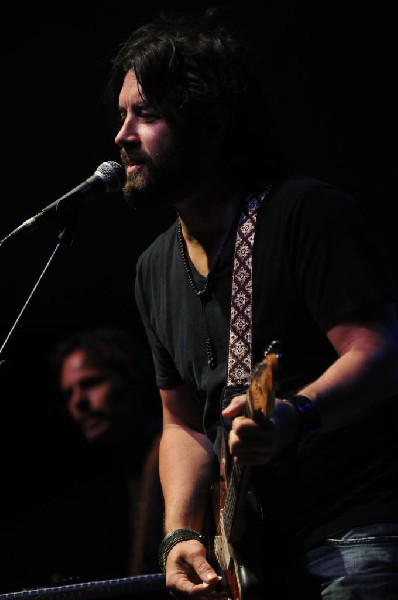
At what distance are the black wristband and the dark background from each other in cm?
202

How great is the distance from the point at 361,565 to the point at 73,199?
1.05 meters

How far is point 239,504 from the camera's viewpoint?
6.46 feet

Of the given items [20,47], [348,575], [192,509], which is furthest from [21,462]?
[348,575]

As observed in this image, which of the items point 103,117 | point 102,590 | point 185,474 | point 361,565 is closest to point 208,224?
point 185,474

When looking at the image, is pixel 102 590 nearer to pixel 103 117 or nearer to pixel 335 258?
pixel 335 258

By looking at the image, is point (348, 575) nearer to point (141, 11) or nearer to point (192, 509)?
point (192, 509)

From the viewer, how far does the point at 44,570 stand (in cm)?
436


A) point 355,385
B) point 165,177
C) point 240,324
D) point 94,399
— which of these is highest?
point 165,177

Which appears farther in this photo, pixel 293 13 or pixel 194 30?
pixel 293 13

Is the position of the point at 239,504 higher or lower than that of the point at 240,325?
lower

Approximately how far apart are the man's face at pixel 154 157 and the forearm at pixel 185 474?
690 mm

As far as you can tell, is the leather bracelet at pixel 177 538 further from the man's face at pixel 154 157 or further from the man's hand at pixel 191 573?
the man's face at pixel 154 157

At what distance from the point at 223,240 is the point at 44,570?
8.47 ft

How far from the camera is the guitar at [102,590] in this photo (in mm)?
2680
